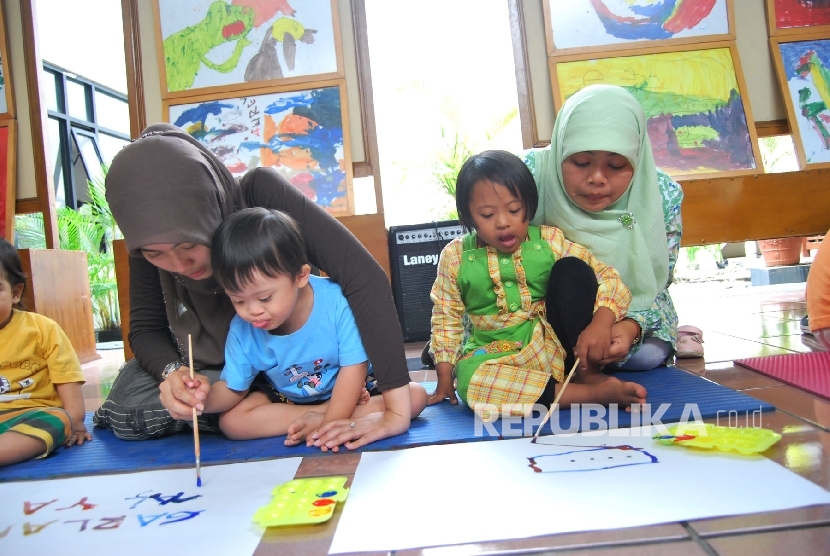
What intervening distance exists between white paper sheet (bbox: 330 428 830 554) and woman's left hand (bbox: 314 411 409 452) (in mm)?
92

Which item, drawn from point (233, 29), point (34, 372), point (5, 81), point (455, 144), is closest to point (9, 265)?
point (34, 372)

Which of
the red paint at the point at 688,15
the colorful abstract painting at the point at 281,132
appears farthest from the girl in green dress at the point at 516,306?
the red paint at the point at 688,15

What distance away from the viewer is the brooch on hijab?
5.33ft

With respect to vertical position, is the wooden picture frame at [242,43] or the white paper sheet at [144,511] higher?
the wooden picture frame at [242,43]

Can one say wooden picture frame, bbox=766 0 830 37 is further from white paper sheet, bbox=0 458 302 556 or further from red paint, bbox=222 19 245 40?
white paper sheet, bbox=0 458 302 556

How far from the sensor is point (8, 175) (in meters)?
2.92

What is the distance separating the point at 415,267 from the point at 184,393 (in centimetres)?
168

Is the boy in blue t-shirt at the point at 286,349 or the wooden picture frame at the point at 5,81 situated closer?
the boy in blue t-shirt at the point at 286,349

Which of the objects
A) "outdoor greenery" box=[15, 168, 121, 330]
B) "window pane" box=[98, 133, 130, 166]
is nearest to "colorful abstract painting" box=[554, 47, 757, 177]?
"outdoor greenery" box=[15, 168, 121, 330]

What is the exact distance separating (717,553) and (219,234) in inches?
35.6

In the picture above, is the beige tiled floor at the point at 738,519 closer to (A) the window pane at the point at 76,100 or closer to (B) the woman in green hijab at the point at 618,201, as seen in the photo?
(B) the woman in green hijab at the point at 618,201

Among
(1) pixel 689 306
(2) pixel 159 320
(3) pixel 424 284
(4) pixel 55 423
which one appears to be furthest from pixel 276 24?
(1) pixel 689 306

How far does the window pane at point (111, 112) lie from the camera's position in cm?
558

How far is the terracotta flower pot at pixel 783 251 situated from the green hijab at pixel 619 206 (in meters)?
3.56
